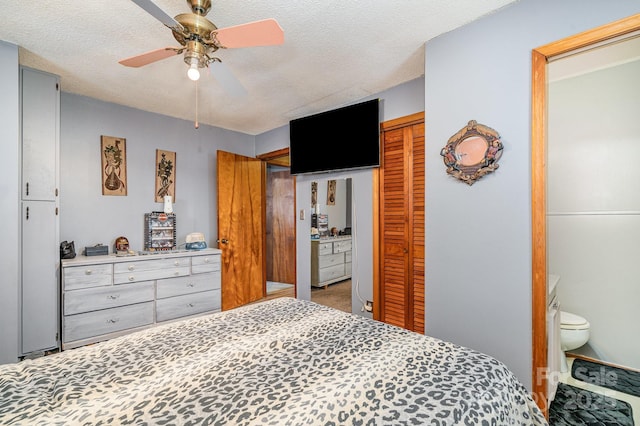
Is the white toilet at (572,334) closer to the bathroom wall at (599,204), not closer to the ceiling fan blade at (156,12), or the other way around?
the bathroom wall at (599,204)

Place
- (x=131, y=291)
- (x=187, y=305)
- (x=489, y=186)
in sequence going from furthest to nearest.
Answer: (x=187, y=305) < (x=131, y=291) < (x=489, y=186)

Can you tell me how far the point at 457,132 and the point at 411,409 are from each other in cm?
172

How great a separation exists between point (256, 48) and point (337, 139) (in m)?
1.37

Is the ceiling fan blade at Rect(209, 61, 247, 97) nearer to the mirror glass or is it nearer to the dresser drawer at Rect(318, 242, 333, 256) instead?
the mirror glass

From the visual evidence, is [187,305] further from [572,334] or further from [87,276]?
[572,334]

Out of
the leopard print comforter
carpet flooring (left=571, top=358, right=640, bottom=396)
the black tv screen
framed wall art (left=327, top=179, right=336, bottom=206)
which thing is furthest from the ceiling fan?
carpet flooring (left=571, top=358, right=640, bottom=396)

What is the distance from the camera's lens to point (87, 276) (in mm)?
2812

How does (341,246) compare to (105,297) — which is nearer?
(105,297)

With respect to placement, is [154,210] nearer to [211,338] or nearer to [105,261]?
[105,261]

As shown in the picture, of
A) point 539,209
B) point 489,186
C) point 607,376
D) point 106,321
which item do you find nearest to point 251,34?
point 489,186

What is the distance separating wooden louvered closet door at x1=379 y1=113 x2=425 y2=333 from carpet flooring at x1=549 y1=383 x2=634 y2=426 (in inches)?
41.6

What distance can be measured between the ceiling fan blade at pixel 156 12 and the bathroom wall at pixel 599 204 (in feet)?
10.4

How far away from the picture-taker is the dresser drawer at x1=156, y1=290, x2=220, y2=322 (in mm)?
3262

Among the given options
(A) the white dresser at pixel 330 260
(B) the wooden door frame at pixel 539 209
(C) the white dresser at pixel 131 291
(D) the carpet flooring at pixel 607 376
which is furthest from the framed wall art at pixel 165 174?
(D) the carpet flooring at pixel 607 376
